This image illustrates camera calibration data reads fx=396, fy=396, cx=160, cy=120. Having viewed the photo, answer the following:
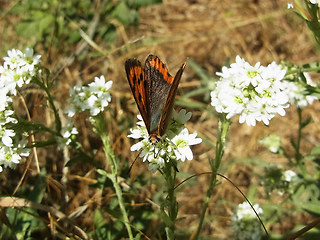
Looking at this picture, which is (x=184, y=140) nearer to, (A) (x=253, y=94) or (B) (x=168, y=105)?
(B) (x=168, y=105)

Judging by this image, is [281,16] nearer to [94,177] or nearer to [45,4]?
[45,4]

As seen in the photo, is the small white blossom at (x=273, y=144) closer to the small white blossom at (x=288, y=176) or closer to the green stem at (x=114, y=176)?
the small white blossom at (x=288, y=176)

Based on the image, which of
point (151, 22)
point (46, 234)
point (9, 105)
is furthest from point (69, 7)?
point (46, 234)

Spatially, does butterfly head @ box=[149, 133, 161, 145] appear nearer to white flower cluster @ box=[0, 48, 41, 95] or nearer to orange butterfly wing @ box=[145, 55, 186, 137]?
orange butterfly wing @ box=[145, 55, 186, 137]

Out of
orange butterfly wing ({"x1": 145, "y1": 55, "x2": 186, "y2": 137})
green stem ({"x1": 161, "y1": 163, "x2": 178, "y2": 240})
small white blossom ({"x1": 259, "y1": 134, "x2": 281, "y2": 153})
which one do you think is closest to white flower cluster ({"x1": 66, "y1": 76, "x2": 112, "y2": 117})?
orange butterfly wing ({"x1": 145, "y1": 55, "x2": 186, "y2": 137})

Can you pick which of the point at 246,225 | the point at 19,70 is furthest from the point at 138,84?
the point at 246,225

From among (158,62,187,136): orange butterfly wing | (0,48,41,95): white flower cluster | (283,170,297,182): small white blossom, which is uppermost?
(0,48,41,95): white flower cluster
